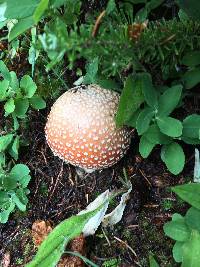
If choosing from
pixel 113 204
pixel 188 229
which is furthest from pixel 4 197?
pixel 188 229

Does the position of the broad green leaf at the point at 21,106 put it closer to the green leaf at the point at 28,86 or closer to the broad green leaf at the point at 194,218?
the green leaf at the point at 28,86

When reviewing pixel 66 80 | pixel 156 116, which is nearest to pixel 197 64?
pixel 156 116

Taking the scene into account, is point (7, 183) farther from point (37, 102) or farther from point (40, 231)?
point (37, 102)

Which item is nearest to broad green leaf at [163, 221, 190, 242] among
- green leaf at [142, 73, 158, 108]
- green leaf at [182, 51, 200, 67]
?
green leaf at [142, 73, 158, 108]

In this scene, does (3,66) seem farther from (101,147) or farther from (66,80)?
(101,147)

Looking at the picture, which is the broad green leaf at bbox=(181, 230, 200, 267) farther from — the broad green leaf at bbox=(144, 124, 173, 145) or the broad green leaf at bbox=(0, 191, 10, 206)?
the broad green leaf at bbox=(0, 191, 10, 206)

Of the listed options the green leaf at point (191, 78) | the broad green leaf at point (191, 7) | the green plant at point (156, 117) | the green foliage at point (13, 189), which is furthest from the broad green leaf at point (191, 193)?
the green foliage at point (13, 189)
